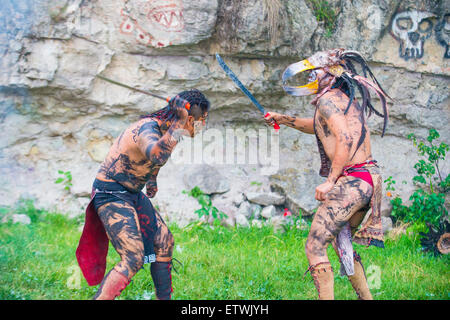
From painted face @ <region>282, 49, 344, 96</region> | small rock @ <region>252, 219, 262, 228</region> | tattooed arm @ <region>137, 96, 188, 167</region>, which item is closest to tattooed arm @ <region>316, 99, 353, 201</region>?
painted face @ <region>282, 49, 344, 96</region>

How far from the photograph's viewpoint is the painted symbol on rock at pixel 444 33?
19.3ft

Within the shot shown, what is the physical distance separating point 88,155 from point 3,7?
6.67 ft

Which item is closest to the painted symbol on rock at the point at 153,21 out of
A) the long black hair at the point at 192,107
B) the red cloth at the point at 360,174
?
the long black hair at the point at 192,107

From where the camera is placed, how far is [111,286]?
2918 mm

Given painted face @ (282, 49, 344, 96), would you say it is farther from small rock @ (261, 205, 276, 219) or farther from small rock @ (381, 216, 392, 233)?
small rock @ (381, 216, 392, 233)

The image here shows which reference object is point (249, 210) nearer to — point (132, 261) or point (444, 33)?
point (132, 261)

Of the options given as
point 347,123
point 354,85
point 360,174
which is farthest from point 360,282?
point 354,85

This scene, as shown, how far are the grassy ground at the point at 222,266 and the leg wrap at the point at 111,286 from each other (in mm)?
710

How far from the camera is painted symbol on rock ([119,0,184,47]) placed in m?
5.41

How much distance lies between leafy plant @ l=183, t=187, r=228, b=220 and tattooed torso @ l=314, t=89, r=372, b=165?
2.40m

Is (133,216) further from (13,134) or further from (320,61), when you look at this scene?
(13,134)

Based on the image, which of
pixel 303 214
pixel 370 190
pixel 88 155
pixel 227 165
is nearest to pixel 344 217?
pixel 370 190

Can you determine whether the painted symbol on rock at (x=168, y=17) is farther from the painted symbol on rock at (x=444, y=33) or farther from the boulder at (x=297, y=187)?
the painted symbol on rock at (x=444, y=33)
